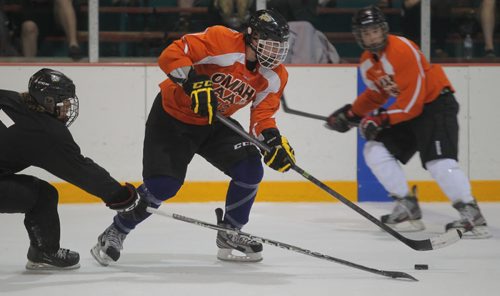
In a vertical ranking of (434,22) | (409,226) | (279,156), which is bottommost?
(409,226)

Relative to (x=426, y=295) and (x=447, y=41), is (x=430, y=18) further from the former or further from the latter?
(x=426, y=295)

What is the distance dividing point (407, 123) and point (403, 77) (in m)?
0.31

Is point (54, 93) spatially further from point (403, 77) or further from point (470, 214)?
point (470, 214)

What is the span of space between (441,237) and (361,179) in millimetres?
2173

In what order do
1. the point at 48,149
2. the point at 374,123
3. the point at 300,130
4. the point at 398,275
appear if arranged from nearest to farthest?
the point at 48,149, the point at 398,275, the point at 374,123, the point at 300,130

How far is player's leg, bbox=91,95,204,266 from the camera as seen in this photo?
390 cm

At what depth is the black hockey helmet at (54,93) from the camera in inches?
142

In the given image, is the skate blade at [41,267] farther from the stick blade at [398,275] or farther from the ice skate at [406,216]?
the ice skate at [406,216]

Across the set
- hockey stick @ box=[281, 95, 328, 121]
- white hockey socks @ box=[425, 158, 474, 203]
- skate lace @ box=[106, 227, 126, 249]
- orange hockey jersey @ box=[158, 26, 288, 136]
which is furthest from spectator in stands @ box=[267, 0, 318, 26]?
skate lace @ box=[106, 227, 126, 249]

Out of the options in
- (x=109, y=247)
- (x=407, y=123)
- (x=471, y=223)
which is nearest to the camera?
(x=109, y=247)

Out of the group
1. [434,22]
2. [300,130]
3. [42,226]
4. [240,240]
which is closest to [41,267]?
[42,226]

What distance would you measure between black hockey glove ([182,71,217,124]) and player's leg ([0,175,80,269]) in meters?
0.68

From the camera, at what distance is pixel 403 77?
4883mm

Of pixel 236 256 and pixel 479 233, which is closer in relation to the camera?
pixel 236 256
